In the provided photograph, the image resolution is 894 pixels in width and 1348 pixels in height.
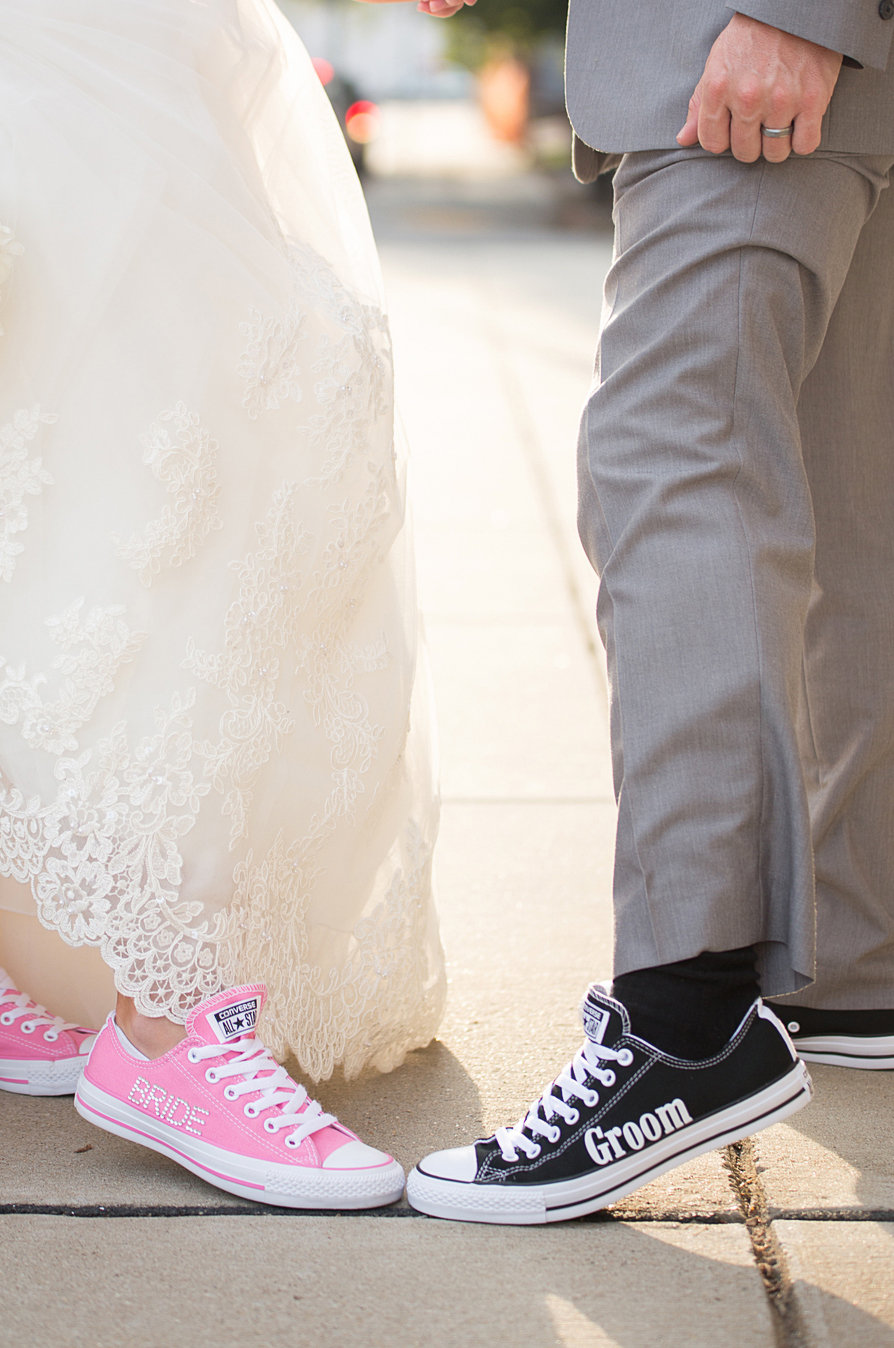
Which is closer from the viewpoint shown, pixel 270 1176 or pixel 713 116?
pixel 713 116

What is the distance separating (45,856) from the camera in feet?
4.54

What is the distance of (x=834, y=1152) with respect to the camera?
152cm

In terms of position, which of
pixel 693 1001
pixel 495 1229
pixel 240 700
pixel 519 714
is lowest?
pixel 519 714

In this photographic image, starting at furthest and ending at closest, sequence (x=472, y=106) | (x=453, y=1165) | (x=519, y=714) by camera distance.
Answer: (x=472, y=106)
(x=519, y=714)
(x=453, y=1165)

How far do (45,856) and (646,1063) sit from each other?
1.95 ft

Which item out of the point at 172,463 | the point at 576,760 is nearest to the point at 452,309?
the point at 576,760

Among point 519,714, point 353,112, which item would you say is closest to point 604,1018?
point 519,714

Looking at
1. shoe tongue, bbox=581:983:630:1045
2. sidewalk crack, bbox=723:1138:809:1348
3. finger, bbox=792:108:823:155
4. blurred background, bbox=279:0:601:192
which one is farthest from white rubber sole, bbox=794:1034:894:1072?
blurred background, bbox=279:0:601:192

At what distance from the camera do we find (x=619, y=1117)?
134 cm

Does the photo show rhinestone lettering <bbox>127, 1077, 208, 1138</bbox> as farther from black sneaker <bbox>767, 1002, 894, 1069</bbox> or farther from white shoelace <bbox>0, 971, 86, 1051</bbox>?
black sneaker <bbox>767, 1002, 894, 1069</bbox>

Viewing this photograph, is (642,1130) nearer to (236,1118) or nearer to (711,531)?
(236,1118)

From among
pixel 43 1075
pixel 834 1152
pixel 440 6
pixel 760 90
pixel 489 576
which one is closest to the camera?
pixel 760 90

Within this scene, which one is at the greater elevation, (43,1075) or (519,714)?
(43,1075)

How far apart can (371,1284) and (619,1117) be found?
267 mm
